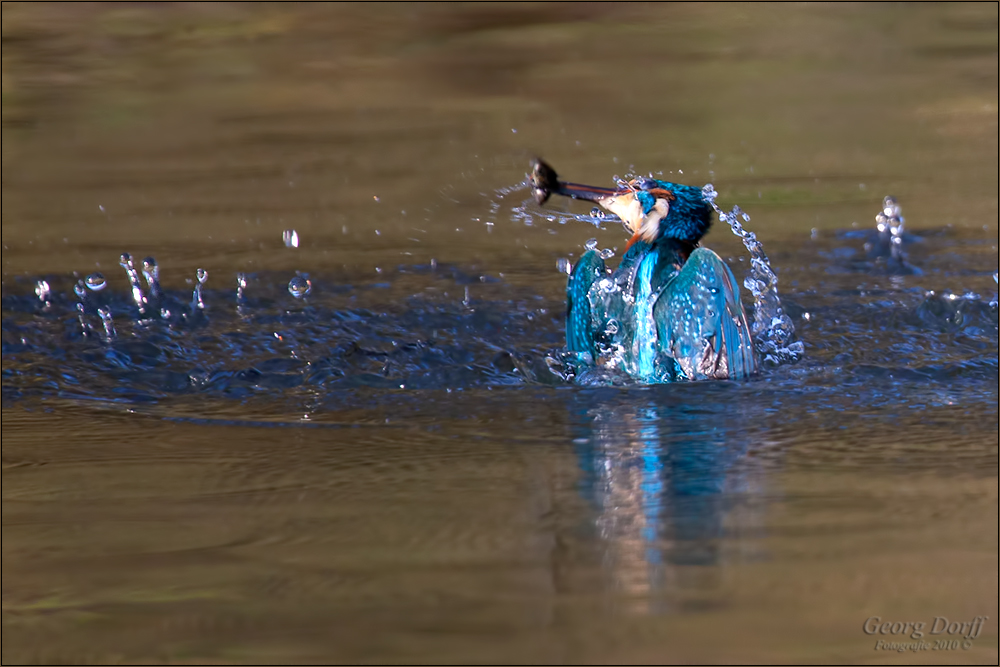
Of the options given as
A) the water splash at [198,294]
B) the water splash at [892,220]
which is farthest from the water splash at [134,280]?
the water splash at [892,220]

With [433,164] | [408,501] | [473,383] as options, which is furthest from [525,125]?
[408,501]

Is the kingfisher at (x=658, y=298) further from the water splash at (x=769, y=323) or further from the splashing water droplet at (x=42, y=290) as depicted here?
the splashing water droplet at (x=42, y=290)

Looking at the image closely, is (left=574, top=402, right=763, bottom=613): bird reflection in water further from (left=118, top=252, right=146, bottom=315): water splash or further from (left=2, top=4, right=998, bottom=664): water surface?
(left=118, top=252, right=146, bottom=315): water splash

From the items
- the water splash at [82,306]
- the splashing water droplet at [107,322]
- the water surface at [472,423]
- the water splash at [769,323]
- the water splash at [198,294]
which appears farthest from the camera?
the water splash at [198,294]

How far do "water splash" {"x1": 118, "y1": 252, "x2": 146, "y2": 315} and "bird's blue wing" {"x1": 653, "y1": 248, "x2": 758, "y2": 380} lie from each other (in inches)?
78.4

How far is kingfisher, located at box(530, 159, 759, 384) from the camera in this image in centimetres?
329

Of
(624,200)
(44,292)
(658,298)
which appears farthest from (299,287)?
(658,298)

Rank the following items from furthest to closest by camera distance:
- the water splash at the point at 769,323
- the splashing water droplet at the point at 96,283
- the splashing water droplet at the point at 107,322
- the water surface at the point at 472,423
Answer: the splashing water droplet at the point at 96,283
the splashing water droplet at the point at 107,322
the water splash at the point at 769,323
the water surface at the point at 472,423

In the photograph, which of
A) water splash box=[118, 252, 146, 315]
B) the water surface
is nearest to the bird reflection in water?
the water surface

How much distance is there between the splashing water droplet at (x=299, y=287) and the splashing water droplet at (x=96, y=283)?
0.65 meters

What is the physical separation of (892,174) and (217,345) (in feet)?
10.9

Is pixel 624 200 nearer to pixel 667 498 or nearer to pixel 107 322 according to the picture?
pixel 667 498

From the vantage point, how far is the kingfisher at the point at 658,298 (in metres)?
3.29

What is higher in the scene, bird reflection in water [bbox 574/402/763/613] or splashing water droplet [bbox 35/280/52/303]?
splashing water droplet [bbox 35/280/52/303]
